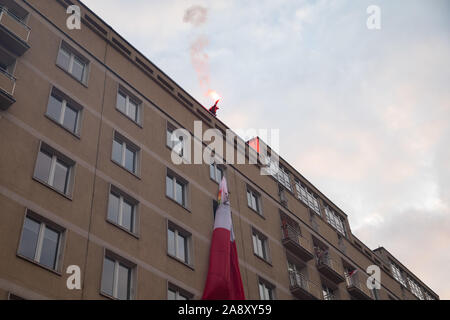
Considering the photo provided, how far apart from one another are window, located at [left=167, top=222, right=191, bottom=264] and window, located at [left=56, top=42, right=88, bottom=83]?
Answer: 8.80 m

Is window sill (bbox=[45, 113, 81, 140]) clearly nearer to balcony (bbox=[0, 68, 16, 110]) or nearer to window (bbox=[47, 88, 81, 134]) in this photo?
window (bbox=[47, 88, 81, 134])

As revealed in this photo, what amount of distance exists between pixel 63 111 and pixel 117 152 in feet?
11.0

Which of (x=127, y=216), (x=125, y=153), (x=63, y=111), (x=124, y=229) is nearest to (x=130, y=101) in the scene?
(x=125, y=153)

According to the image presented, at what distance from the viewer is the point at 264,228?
117 ft

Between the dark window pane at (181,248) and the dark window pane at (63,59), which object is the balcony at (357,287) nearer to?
the dark window pane at (181,248)

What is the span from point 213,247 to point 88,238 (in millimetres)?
7741

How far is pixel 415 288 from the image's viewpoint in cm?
5778

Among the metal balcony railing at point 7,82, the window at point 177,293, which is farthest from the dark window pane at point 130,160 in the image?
the metal balcony railing at point 7,82

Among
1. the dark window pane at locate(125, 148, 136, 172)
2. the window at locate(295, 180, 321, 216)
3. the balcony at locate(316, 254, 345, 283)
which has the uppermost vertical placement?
the window at locate(295, 180, 321, 216)

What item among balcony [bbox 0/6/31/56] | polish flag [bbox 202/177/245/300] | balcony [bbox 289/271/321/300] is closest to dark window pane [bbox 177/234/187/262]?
polish flag [bbox 202/177/245/300]

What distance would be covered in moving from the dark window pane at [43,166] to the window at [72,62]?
18.3 feet

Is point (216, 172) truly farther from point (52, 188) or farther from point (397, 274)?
point (397, 274)

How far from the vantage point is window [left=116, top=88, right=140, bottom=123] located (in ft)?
98.9

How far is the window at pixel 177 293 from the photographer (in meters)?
25.2
